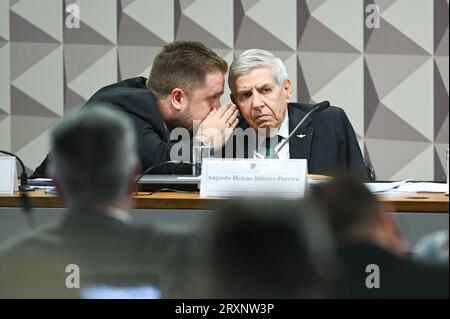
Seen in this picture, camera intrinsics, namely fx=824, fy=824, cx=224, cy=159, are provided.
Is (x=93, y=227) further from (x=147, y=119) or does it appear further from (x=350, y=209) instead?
(x=147, y=119)

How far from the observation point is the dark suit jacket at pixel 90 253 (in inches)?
48.8

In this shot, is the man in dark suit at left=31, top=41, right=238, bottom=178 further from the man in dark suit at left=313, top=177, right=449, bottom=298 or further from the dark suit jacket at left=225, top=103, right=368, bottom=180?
the man in dark suit at left=313, top=177, right=449, bottom=298

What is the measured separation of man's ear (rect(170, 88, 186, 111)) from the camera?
10.2 ft

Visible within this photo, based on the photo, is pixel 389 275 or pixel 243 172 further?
pixel 243 172

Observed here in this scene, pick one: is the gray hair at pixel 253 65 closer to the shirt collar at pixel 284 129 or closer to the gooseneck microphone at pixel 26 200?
the shirt collar at pixel 284 129

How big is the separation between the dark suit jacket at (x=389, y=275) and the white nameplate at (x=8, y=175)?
4.16 ft

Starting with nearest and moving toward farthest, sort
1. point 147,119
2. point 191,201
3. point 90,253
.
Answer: point 90,253
point 191,201
point 147,119

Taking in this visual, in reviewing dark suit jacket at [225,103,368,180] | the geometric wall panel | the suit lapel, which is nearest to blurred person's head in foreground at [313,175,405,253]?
dark suit jacket at [225,103,368,180]

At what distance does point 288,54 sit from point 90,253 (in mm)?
3026

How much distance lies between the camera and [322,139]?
2984 mm

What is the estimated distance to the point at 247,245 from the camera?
3.80 feet

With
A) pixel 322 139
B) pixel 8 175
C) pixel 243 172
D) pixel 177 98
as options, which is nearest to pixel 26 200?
pixel 8 175

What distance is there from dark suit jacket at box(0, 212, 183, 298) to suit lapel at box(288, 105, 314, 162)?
1653 mm

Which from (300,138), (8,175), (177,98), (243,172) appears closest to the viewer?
(243,172)
